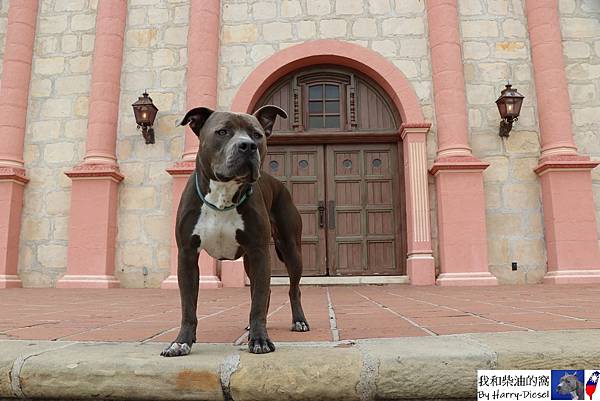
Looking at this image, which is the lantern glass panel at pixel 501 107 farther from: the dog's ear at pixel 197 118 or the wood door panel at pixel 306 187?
the dog's ear at pixel 197 118

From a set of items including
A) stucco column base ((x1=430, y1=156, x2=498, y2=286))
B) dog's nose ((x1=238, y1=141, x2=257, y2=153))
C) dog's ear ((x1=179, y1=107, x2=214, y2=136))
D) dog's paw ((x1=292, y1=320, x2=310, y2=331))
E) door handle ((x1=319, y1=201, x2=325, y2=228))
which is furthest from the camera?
door handle ((x1=319, y1=201, x2=325, y2=228))

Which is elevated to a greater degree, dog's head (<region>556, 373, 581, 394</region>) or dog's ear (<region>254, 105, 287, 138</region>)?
dog's ear (<region>254, 105, 287, 138</region>)

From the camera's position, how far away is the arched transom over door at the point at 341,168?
802 centimetres

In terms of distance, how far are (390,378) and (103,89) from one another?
7751 mm

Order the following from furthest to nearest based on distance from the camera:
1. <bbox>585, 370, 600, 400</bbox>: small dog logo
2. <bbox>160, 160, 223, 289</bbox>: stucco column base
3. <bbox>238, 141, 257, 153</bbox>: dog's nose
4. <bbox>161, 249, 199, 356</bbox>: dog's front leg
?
<bbox>160, 160, 223, 289</bbox>: stucco column base → <bbox>161, 249, 199, 356</bbox>: dog's front leg → <bbox>238, 141, 257, 153</bbox>: dog's nose → <bbox>585, 370, 600, 400</bbox>: small dog logo

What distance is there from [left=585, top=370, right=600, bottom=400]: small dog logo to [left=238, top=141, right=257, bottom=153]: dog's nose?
1347mm

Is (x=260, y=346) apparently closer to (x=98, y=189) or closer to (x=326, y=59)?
(x=98, y=189)

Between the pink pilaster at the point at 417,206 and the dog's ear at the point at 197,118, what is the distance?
19.3 ft

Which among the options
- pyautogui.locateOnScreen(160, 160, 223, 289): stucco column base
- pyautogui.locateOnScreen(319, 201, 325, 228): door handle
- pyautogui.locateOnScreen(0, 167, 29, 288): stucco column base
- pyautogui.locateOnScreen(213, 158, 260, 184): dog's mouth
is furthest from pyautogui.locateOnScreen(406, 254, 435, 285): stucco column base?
pyautogui.locateOnScreen(0, 167, 29, 288): stucco column base

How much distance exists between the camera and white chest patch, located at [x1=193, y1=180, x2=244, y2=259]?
6.41 feet

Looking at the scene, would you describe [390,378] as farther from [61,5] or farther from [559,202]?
[61,5]

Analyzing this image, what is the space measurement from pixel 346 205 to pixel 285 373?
6692mm

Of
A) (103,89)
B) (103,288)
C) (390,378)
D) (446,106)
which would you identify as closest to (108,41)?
(103,89)

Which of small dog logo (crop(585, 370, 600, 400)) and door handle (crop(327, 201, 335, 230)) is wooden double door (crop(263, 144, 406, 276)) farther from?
small dog logo (crop(585, 370, 600, 400))
